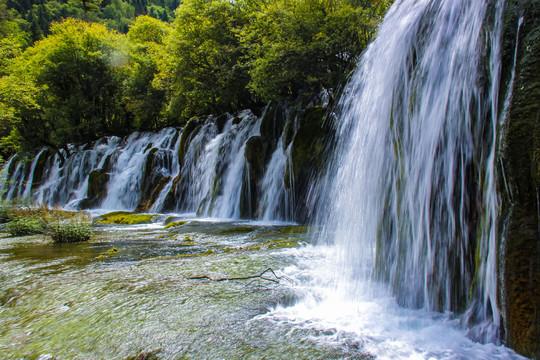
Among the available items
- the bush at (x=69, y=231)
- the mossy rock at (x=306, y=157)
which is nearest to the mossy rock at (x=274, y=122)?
the mossy rock at (x=306, y=157)

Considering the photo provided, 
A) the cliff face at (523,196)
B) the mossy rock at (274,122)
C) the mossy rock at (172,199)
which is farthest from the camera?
the mossy rock at (172,199)

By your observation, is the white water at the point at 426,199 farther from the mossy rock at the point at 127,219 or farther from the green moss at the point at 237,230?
the mossy rock at the point at 127,219

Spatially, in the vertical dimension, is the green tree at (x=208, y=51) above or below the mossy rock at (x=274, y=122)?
above

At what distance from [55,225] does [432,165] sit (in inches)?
362

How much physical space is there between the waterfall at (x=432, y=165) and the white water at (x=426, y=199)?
0.01m

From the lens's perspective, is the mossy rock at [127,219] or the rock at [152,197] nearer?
the mossy rock at [127,219]

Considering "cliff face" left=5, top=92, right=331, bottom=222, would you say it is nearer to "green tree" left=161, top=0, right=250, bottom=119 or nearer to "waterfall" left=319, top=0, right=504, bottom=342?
"green tree" left=161, top=0, right=250, bottom=119

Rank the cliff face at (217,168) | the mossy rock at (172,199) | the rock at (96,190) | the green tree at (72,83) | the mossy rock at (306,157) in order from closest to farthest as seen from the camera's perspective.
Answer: the mossy rock at (306,157), the cliff face at (217,168), the mossy rock at (172,199), the rock at (96,190), the green tree at (72,83)

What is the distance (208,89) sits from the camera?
19484 mm

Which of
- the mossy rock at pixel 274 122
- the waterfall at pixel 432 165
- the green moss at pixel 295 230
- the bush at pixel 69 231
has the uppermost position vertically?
the mossy rock at pixel 274 122

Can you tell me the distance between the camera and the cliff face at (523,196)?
2373 mm

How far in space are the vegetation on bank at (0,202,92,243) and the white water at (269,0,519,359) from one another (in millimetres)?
7320

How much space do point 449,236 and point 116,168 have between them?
86.0 ft

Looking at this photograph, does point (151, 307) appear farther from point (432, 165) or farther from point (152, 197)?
point (152, 197)
